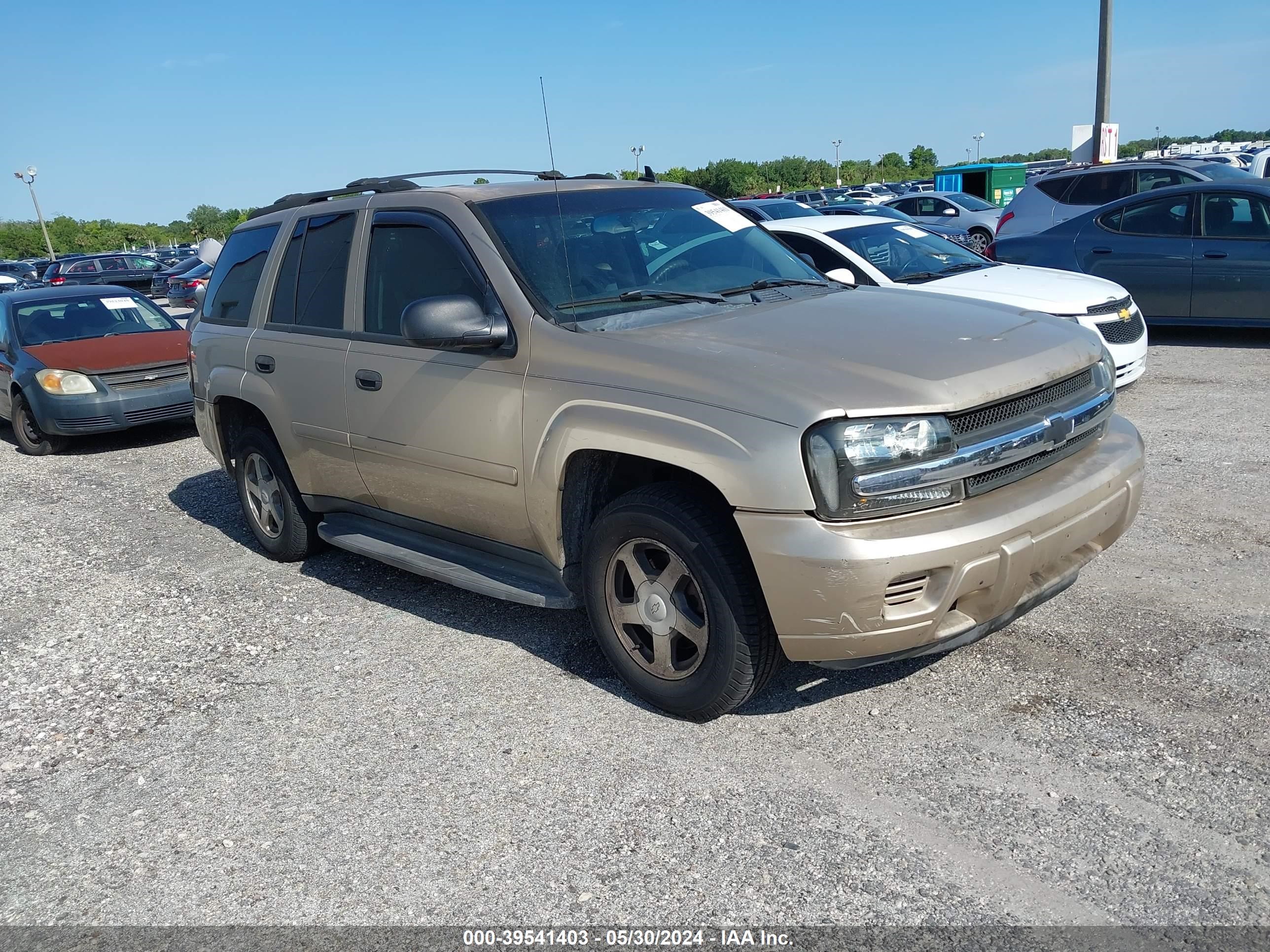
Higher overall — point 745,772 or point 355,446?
point 355,446

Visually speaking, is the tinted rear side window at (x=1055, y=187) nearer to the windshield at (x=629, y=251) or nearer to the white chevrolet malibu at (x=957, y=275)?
the white chevrolet malibu at (x=957, y=275)

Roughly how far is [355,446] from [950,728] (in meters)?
2.83

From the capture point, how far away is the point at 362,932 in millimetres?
2887

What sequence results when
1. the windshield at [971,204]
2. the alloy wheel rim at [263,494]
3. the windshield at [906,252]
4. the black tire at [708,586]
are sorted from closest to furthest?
the black tire at [708,586]
the alloy wheel rim at [263,494]
the windshield at [906,252]
the windshield at [971,204]

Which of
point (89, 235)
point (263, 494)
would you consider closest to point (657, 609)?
point (263, 494)

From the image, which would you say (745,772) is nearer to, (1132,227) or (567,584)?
(567,584)

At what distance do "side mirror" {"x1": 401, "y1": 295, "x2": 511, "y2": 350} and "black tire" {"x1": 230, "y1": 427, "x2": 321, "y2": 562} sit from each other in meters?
1.88

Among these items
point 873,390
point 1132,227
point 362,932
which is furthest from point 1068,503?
point 1132,227

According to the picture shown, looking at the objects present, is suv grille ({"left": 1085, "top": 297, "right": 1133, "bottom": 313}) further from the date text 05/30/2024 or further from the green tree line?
the green tree line

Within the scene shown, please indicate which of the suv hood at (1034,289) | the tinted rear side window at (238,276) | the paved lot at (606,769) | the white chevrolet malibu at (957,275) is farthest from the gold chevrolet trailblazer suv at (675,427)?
the suv hood at (1034,289)

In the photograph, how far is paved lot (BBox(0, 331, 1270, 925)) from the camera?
294 cm

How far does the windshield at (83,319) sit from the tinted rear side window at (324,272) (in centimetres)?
658

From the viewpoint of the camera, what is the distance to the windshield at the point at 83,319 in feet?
35.1

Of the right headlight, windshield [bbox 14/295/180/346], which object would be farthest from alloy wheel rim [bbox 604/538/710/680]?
windshield [bbox 14/295/180/346]
